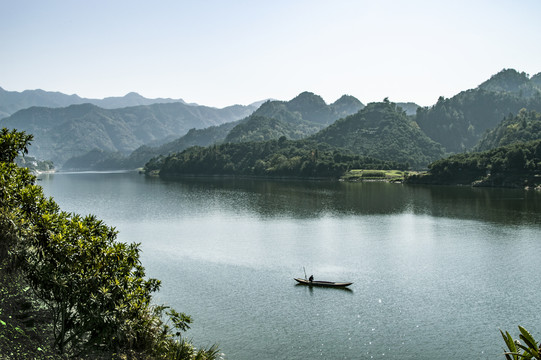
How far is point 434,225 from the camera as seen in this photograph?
83.3 m

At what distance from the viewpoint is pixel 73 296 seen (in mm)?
21328

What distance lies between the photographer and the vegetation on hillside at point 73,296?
21328 millimetres

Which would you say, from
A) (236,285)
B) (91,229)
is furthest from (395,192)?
(91,229)

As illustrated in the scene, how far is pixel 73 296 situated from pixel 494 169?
17256 cm

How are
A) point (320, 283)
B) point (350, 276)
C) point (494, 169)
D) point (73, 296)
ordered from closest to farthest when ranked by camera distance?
point (73, 296) < point (320, 283) < point (350, 276) < point (494, 169)

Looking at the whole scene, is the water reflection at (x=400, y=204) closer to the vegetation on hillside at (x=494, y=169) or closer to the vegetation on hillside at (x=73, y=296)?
the vegetation on hillside at (x=494, y=169)

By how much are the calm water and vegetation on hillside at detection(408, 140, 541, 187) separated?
6052 cm

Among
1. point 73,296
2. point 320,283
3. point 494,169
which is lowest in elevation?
point 320,283

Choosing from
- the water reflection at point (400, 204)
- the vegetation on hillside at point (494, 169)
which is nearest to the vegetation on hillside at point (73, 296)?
the water reflection at point (400, 204)

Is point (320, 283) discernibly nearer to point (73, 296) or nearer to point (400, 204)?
point (73, 296)

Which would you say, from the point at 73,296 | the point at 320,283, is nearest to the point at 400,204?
the point at 320,283

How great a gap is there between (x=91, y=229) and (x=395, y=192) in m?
134

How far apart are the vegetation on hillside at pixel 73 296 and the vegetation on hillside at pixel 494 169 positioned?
15795cm

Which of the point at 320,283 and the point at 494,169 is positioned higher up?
the point at 494,169
